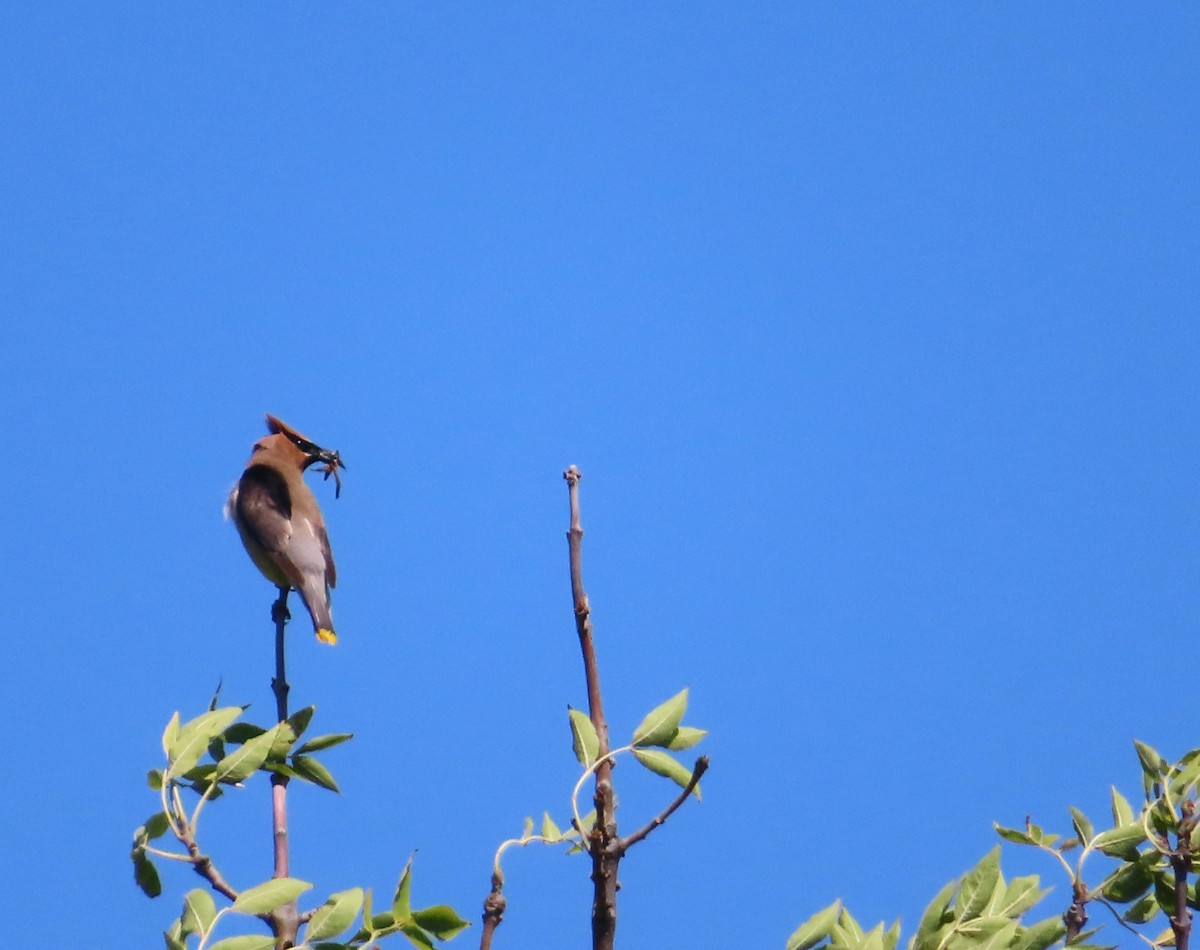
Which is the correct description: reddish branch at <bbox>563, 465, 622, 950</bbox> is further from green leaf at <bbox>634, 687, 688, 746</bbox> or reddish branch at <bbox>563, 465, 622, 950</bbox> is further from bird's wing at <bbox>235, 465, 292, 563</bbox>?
bird's wing at <bbox>235, 465, 292, 563</bbox>

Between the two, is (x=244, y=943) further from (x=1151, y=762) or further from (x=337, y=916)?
(x=1151, y=762)

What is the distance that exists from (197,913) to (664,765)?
0.60 meters

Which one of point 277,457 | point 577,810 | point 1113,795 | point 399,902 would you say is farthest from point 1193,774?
point 277,457

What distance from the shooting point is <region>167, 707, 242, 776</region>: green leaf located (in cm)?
203

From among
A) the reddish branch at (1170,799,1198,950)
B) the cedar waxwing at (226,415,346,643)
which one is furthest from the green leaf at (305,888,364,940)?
the cedar waxwing at (226,415,346,643)

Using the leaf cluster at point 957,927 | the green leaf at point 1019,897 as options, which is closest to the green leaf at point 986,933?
the leaf cluster at point 957,927

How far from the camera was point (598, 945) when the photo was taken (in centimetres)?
160

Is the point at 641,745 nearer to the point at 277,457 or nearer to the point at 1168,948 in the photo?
the point at 1168,948

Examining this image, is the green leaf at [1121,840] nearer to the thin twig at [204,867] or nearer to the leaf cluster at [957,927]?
the leaf cluster at [957,927]

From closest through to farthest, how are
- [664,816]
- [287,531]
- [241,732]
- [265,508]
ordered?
1. [664,816]
2. [241,732]
3. [287,531]
4. [265,508]

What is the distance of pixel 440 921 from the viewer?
74.4 inches

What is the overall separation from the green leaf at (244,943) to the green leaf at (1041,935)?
2.91ft

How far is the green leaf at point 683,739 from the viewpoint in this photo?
1953mm

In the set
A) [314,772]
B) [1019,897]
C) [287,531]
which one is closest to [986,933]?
[1019,897]
